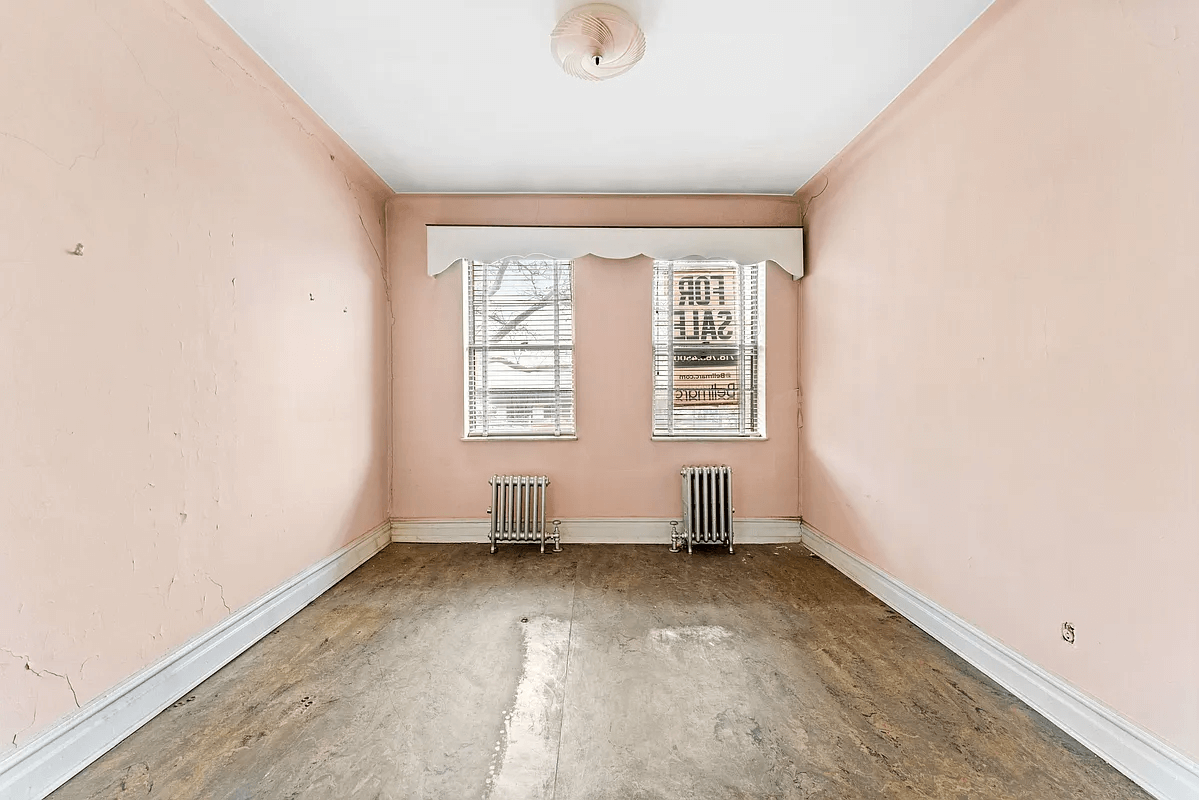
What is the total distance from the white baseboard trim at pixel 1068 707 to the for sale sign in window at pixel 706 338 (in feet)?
6.11

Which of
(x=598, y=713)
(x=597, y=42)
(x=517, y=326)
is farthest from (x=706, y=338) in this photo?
(x=598, y=713)

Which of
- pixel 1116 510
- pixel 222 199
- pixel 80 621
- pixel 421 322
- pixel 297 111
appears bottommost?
pixel 80 621

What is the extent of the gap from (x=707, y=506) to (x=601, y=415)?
1060 mm

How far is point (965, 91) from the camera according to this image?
7.79 feet

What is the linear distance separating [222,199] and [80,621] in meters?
1.70

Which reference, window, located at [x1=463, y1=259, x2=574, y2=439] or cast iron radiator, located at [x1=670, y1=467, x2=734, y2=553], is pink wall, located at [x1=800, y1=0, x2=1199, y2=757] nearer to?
cast iron radiator, located at [x1=670, y1=467, x2=734, y2=553]

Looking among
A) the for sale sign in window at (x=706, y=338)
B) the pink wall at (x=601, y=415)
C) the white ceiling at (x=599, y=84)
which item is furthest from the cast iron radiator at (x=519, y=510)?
the white ceiling at (x=599, y=84)

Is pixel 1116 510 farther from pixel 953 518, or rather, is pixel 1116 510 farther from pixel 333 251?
pixel 333 251

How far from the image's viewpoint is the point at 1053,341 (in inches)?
77.2

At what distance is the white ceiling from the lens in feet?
7.13

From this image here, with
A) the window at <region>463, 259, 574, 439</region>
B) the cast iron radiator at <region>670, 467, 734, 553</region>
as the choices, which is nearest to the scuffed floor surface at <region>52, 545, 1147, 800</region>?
the cast iron radiator at <region>670, 467, 734, 553</region>

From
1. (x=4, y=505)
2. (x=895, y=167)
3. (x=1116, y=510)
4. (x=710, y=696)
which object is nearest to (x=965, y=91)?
(x=895, y=167)

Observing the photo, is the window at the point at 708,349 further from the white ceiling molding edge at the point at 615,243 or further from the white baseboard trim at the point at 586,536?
the white baseboard trim at the point at 586,536

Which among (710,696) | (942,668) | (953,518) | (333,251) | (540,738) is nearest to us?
(540,738)
